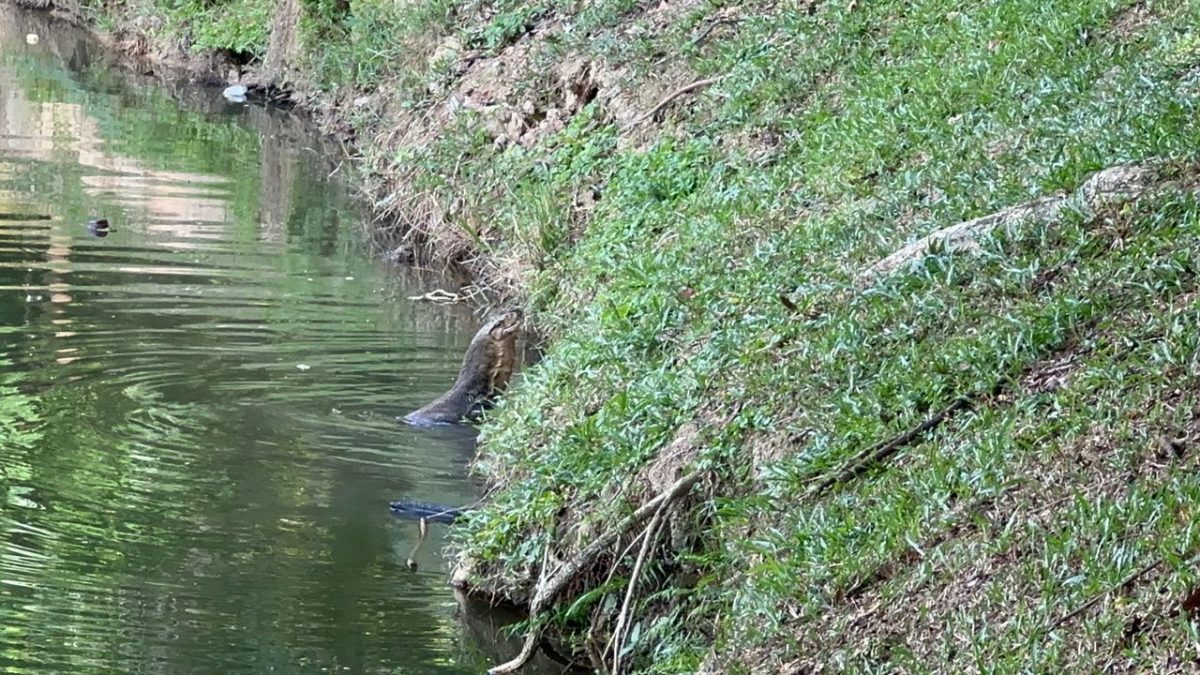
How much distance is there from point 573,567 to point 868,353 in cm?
117

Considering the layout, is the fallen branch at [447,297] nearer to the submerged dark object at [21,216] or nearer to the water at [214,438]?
the water at [214,438]

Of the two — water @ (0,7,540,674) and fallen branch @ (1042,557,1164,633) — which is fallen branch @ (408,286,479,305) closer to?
water @ (0,7,540,674)

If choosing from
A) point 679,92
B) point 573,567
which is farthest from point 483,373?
point 573,567

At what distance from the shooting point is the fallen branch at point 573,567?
5.50m

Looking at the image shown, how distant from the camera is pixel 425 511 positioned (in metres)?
7.07

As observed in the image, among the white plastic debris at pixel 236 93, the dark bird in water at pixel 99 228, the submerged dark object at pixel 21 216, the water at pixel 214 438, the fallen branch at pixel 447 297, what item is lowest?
the white plastic debris at pixel 236 93

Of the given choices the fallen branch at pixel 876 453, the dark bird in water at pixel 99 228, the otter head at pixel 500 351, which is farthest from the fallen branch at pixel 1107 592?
the dark bird in water at pixel 99 228

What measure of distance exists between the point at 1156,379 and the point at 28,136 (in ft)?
48.4

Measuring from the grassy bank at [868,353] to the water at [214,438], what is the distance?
0.52 m

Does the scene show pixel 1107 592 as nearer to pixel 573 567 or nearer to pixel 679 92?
pixel 573 567

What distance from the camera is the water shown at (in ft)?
19.0

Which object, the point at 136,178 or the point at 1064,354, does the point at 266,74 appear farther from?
the point at 1064,354

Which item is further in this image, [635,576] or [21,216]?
[21,216]

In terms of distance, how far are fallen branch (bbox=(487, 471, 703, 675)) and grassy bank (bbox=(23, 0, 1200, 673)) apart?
54 mm
